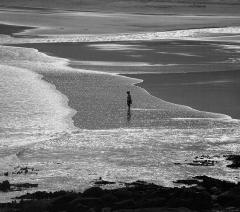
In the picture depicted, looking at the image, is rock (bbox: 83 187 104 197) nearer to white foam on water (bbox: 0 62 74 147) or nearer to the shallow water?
the shallow water

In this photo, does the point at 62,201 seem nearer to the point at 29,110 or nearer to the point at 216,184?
the point at 216,184

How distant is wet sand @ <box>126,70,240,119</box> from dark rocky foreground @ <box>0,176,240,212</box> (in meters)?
12.2

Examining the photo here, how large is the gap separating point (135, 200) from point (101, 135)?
30.2ft

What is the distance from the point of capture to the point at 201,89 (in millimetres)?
37875

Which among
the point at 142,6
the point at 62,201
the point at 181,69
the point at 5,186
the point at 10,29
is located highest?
the point at 142,6

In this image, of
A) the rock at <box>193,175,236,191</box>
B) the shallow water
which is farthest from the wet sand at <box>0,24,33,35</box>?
the rock at <box>193,175,236,191</box>

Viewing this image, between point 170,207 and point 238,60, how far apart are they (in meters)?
33.1

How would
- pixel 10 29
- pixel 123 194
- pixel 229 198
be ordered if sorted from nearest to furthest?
pixel 229 198, pixel 123 194, pixel 10 29

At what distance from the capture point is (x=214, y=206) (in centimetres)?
1808

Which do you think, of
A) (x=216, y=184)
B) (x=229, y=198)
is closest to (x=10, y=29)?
(x=216, y=184)

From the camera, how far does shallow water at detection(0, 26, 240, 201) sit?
22.3 meters

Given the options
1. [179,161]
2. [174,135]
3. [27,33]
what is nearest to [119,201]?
[179,161]

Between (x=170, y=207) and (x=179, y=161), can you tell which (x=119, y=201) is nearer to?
(x=170, y=207)

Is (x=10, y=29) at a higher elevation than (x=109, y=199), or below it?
higher
